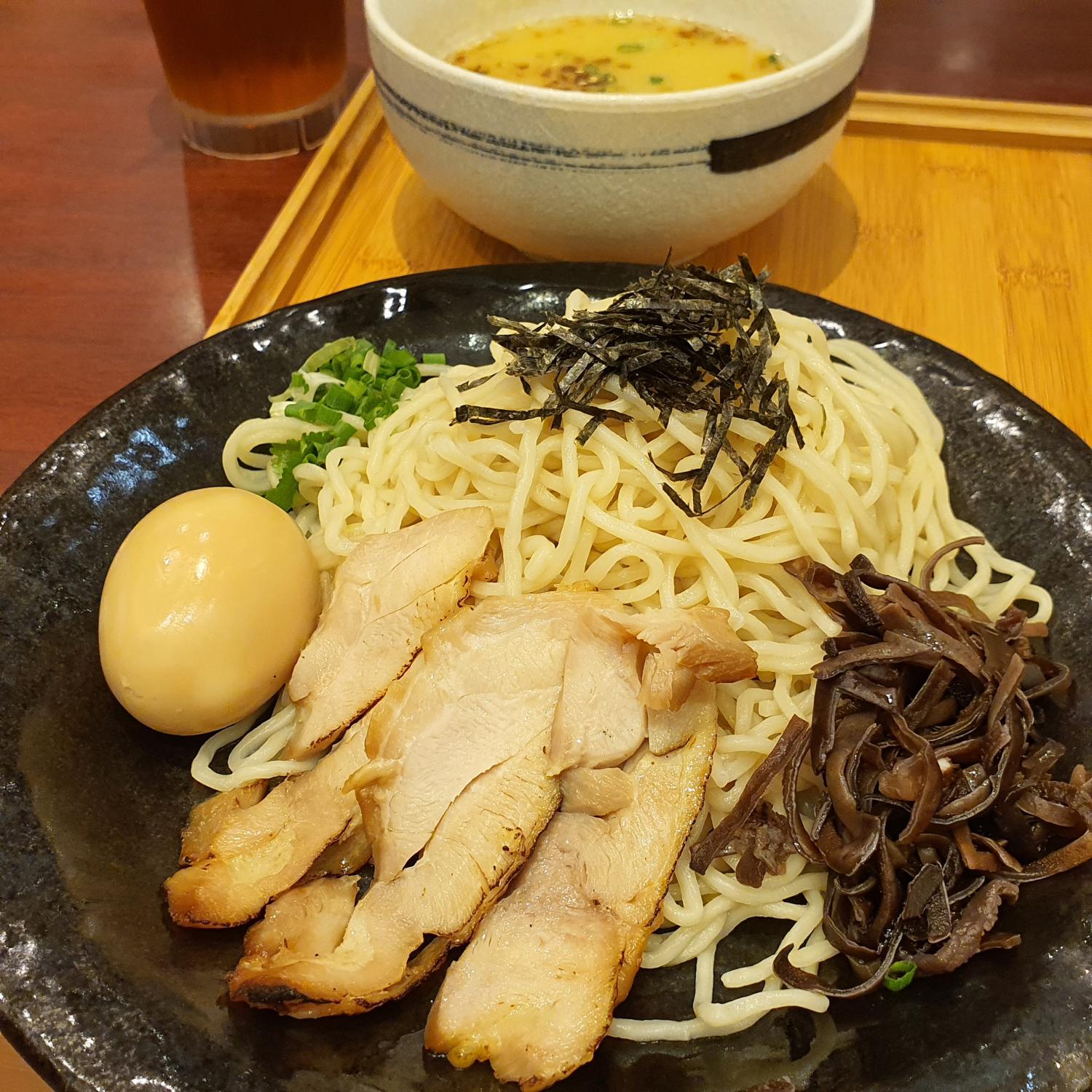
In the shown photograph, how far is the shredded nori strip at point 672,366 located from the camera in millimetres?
1955

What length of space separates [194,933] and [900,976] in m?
1.19

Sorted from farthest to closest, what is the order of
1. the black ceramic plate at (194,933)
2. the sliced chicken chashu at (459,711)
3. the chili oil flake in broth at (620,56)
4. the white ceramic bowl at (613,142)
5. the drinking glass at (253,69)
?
the drinking glass at (253,69) → the chili oil flake in broth at (620,56) → the white ceramic bowl at (613,142) → the sliced chicken chashu at (459,711) → the black ceramic plate at (194,933)

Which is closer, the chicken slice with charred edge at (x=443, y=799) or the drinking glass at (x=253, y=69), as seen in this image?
the chicken slice with charred edge at (x=443, y=799)

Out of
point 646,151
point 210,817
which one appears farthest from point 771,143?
point 210,817

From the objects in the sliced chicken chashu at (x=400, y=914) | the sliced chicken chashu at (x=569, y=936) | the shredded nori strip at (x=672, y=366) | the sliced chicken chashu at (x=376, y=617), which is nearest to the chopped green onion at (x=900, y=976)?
the sliced chicken chashu at (x=569, y=936)

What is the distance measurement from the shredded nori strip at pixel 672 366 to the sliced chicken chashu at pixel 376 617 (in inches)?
11.6

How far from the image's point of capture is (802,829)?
1688mm

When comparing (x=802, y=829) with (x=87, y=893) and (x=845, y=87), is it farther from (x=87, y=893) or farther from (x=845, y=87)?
(x=845, y=87)

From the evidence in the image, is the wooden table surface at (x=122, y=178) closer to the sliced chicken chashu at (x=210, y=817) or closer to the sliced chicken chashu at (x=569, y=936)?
the sliced chicken chashu at (x=210, y=817)

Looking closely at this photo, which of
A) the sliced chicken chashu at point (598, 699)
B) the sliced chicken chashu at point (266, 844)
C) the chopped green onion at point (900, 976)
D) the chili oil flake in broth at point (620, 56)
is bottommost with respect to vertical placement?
the chopped green onion at point (900, 976)

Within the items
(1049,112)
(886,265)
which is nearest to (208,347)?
(886,265)

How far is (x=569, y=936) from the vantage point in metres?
1.55

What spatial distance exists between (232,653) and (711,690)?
0.93 m

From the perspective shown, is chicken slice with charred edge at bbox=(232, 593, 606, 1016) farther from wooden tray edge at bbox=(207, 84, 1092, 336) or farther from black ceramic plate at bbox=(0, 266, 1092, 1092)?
wooden tray edge at bbox=(207, 84, 1092, 336)
